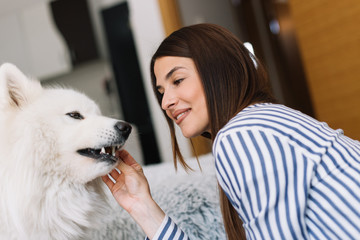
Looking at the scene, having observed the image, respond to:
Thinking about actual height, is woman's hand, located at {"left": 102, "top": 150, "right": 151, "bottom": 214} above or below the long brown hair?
below

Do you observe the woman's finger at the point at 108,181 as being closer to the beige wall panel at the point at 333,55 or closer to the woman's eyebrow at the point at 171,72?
the woman's eyebrow at the point at 171,72

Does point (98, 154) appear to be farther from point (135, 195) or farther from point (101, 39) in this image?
point (101, 39)

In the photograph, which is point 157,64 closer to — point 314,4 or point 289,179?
point 289,179

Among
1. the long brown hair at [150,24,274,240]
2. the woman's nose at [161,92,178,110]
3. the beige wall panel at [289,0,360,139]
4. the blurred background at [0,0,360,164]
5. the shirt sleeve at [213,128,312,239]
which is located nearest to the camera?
the shirt sleeve at [213,128,312,239]

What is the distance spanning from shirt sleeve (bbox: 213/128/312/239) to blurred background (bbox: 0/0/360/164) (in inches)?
60.5

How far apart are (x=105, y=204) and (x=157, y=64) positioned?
20.8 inches

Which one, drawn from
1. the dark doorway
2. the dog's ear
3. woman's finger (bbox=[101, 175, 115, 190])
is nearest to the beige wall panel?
the dark doorway

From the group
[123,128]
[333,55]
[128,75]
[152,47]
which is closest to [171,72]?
[123,128]

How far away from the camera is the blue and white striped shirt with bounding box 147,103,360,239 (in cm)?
67

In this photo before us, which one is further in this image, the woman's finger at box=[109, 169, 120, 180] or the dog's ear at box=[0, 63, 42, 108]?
the woman's finger at box=[109, 169, 120, 180]

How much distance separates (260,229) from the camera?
2.29 feet

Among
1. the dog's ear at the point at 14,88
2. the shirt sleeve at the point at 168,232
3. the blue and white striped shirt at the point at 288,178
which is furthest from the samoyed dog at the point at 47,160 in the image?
the blue and white striped shirt at the point at 288,178

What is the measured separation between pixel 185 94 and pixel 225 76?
13cm

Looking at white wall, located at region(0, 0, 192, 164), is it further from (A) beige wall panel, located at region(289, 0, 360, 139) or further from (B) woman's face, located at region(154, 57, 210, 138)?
(B) woman's face, located at region(154, 57, 210, 138)
